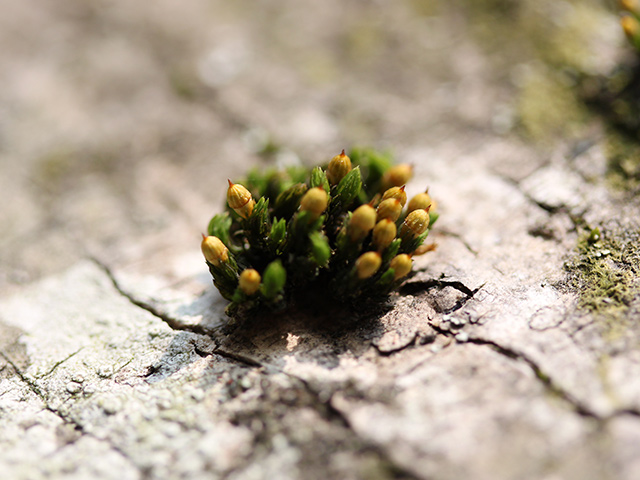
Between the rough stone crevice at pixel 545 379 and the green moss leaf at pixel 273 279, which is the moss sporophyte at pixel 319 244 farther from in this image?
the rough stone crevice at pixel 545 379

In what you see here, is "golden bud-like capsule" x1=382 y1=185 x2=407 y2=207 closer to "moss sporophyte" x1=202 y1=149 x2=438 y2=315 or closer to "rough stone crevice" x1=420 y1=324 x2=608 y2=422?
"moss sporophyte" x1=202 y1=149 x2=438 y2=315

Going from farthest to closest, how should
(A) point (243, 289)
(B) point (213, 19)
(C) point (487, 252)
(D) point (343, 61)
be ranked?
(B) point (213, 19)
(D) point (343, 61)
(C) point (487, 252)
(A) point (243, 289)

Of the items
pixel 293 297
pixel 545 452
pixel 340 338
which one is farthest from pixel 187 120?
pixel 545 452

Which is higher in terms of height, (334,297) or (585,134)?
(585,134)

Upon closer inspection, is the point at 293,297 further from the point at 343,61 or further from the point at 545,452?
the point at 343,61

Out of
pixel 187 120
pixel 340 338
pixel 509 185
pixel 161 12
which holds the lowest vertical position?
pixel 340 338

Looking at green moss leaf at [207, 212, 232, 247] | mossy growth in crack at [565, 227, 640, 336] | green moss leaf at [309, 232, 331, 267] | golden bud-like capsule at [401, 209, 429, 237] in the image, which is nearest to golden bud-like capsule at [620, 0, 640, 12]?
mossy growth in crack at [565, 227, 640, 336]
